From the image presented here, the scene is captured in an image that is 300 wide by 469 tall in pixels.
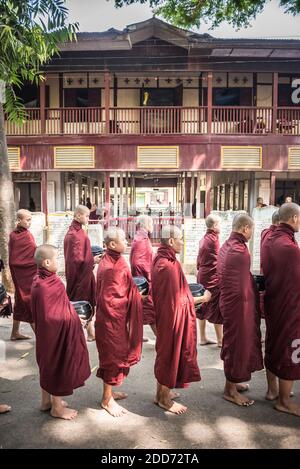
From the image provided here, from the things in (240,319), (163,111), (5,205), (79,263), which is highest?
(163,111)

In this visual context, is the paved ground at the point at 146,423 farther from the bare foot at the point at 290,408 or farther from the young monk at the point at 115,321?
the young monk at the point at 115,321

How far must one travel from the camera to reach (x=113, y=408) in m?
3.83

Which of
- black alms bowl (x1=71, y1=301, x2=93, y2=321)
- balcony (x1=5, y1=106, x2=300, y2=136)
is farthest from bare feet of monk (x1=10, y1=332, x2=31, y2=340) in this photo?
balcony (x1=5, y1=106, x2=300, y2=136)

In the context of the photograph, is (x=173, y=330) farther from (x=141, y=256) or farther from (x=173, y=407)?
(x=141, y=256)

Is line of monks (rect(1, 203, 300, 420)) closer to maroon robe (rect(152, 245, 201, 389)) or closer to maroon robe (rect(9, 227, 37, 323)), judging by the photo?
maroon robe (rect(152, 245, 201, 389))

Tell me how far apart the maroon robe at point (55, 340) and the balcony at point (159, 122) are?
1155 cm

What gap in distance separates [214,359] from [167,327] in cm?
172

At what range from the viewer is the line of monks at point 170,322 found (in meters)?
3.66

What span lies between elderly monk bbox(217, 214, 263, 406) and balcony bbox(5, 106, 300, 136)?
1114 cm

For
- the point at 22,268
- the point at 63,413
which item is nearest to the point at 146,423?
the point at 63,413

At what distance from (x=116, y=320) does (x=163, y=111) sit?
13511 mm

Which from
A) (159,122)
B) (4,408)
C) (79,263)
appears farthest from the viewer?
(159,122)

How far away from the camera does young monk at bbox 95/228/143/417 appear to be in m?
3.76

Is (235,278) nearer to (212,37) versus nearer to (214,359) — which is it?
(214,359)
